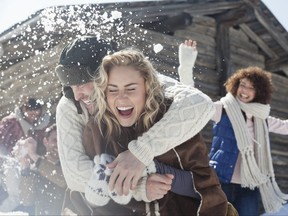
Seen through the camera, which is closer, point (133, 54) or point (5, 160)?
point (133, 54)

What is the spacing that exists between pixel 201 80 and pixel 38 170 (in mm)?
3902

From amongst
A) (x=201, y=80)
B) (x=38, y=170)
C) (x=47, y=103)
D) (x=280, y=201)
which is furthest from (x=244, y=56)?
→ (x=38, y=170)

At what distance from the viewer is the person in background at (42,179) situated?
3822 millimetres

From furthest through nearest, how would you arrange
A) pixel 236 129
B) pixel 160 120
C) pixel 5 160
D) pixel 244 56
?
pixel 244 56 → pixel 5 160 → pixel 236 129 → pixel 160 120

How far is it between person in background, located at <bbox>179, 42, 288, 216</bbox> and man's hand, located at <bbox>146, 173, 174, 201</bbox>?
1765mm

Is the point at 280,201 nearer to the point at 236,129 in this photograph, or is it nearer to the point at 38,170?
the point at 236,129

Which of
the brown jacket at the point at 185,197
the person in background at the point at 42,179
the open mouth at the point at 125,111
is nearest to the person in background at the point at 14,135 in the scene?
the person in background at the point at 42,179

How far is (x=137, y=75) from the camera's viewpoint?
2.08 m

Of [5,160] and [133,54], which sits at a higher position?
[133,54]

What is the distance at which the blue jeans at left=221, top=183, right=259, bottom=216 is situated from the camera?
12.3 ft

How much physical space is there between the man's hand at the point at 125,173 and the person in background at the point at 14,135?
7.78ft

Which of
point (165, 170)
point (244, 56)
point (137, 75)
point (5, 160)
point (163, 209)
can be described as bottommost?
point (244, 56)

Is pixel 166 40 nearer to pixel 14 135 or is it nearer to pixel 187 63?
pixel 14 135

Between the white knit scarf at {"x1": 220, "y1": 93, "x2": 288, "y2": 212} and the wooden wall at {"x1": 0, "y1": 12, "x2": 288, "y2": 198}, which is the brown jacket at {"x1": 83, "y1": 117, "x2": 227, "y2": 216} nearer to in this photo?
the white knit scarf at {"x1": 220, "y1": 93, "x2": 288, "y2": 212}
